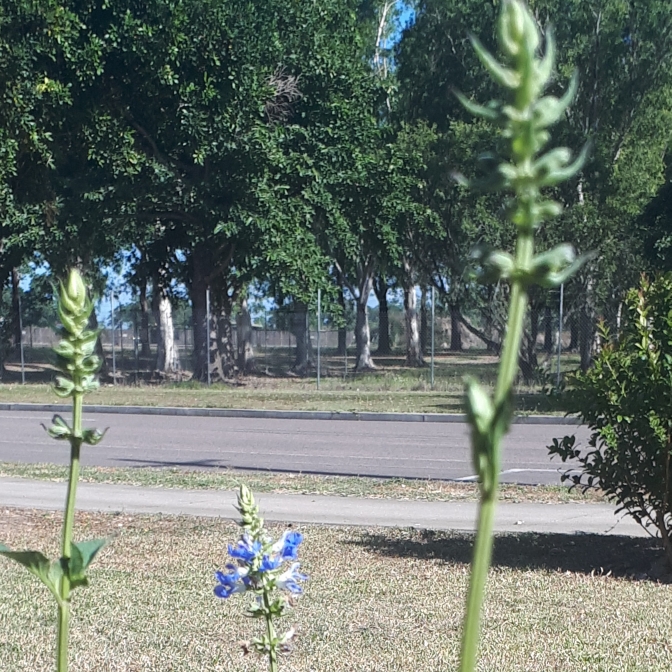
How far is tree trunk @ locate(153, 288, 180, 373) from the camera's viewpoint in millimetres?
33375

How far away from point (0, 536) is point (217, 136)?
66.0ft

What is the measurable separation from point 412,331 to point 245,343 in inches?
448

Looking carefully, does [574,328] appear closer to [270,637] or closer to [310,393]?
[310,393]

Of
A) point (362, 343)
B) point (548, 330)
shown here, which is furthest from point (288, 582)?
point (362, 343)

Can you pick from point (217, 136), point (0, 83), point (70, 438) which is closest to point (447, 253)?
point (217, 136)

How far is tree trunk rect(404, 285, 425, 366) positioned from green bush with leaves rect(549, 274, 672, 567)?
33.0m

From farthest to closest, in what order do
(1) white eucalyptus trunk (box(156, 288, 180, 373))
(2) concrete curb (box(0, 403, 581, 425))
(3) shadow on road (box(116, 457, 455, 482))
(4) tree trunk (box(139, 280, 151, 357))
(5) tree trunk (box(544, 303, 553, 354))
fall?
(4) tree trunk (box(139, 280, 151, 357))
(1) white eucalyptus trunk (box(156, 288, 180, 373))
(5) tree trunk (box(544, 303, 553, 354))
(2) concrete curb (box(0, 403, 581, 425))
(3) shadow on road (box(116, 457, 455, 482))

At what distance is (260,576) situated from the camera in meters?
1.76

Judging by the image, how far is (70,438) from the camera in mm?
1018

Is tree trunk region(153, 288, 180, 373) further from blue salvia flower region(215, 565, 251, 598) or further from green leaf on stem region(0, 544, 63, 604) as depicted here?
green leaf on stem region(0, 544, 63, 604)

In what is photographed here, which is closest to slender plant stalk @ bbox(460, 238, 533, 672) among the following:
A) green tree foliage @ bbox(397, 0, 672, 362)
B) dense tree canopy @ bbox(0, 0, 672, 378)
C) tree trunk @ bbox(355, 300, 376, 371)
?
dense tree canopy @ bbox(0, 0, 672, 378)

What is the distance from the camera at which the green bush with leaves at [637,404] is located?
7.28 meters

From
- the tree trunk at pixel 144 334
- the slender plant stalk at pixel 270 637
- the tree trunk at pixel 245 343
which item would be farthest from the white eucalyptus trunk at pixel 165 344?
the slender plant stalk at pixel 270 637

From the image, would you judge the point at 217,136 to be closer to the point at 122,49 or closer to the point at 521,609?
the point at 122,49
